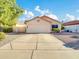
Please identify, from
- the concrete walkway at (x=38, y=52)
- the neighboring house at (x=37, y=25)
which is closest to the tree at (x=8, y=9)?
the concrete walkway at (x=38, y=52)

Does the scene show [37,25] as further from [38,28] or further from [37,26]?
[38,28]

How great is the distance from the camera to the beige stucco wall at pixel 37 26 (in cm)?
4684

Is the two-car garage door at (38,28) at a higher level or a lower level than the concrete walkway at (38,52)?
higher

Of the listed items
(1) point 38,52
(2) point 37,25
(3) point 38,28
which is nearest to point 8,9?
(1) point 38,52

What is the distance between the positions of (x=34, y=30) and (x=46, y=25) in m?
3.43

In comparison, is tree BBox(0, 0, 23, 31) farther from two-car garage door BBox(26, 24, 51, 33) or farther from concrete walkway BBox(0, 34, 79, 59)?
two-car garage door BBox(26, 24, 51, 33)

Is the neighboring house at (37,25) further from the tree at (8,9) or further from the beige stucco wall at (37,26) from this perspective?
the tree at (8,9)

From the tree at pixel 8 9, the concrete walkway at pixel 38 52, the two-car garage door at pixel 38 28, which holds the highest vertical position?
the tree at pixel 8 9

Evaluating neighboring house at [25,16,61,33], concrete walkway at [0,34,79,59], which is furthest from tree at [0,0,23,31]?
neighboring house at [25,16,61,33]

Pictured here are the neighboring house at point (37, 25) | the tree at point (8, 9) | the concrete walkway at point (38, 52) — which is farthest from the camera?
the neighboring house at point (37, 25)

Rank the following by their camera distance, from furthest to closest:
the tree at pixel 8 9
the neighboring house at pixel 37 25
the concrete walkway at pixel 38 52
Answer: the neighboring house at pixel 37 25 < the tree at pixel 8 9 < the concrete walkway at pixel 38 52

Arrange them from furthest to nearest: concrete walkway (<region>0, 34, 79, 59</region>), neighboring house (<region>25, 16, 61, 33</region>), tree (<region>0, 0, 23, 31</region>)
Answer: neighboring house (<region>25, 16, 61, 33</region>) < tree (<region>0, 0, 23, 31</region>) < concrete walkway (<region>0, 34, 79, 59</region>)

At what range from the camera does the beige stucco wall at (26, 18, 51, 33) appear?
46.8 m

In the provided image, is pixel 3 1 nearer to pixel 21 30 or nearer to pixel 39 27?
pixel 39 27
